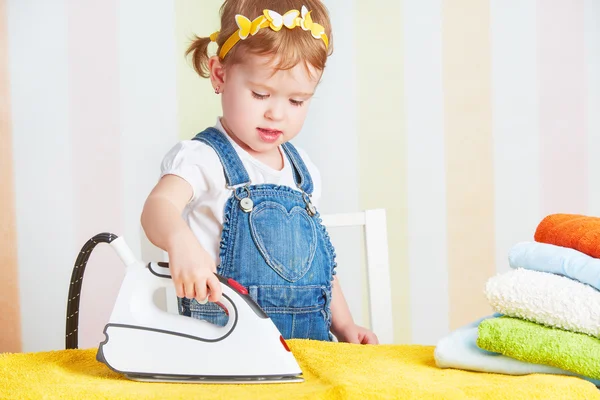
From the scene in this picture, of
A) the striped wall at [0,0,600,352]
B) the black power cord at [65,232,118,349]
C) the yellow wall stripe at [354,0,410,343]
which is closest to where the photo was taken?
the black power cord at [65,232,118,349]

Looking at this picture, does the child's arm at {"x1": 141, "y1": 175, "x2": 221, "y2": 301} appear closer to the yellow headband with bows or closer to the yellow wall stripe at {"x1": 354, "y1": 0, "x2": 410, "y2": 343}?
the yellow headband with bows

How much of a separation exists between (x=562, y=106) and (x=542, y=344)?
1371 mm

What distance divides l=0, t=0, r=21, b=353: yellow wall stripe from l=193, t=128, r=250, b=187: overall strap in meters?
0.69

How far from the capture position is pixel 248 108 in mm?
1244

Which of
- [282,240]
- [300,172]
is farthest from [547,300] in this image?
[300,172]

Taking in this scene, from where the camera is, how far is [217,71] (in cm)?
131

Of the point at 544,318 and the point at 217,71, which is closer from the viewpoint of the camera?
the point at 544,318

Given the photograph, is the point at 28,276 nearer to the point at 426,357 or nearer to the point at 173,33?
the point at 173,33

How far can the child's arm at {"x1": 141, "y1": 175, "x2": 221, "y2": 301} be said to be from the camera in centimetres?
92

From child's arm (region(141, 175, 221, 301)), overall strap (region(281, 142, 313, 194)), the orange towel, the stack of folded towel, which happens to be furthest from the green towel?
overall strap (region(281, 142, 313, 194))

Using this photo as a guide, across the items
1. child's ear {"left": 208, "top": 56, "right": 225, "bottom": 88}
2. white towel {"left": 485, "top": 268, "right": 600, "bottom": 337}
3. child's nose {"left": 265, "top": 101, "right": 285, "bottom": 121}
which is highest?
child's ear {"left": 208, "top": 56, "right": 225, "bottom": 88}

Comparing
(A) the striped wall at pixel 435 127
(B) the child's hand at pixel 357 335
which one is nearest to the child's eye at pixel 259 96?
(B) the child's hand at pixel 357 335

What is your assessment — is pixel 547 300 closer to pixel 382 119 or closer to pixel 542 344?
pixel 542 344

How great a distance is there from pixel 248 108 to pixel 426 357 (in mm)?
513
